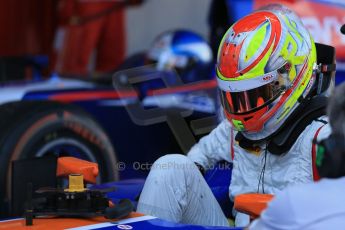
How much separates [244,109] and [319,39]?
229cm

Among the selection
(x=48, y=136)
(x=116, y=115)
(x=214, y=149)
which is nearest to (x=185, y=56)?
(x=116, y=115)

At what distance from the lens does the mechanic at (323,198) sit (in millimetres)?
1500

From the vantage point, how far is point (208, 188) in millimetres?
2430

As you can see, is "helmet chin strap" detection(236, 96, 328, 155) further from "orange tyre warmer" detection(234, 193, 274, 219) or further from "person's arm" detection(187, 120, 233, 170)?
"orange tyre warmer" detection(234, 193, 274, 219)

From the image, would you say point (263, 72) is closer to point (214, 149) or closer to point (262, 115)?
point (262, 115)

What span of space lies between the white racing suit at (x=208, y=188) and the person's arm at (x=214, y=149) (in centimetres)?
6

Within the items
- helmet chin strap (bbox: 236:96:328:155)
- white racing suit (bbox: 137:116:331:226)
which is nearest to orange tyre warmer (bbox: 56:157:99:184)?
white racing suit (bbox: 137:116:331:226)

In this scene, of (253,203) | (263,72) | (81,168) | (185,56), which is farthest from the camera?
(185,56)

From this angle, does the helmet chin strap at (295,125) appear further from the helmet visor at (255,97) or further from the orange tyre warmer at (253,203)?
the orange tyre warmer at (253,203)

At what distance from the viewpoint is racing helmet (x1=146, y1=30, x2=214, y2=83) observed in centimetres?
447

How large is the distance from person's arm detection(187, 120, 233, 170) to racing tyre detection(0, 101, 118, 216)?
1.75 ft

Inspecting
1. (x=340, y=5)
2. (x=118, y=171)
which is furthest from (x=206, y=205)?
(x=340, y=5)

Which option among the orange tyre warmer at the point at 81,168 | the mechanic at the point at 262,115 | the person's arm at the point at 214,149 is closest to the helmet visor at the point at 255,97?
the mechanic at the point at 262,115

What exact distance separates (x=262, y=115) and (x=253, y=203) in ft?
1.75
